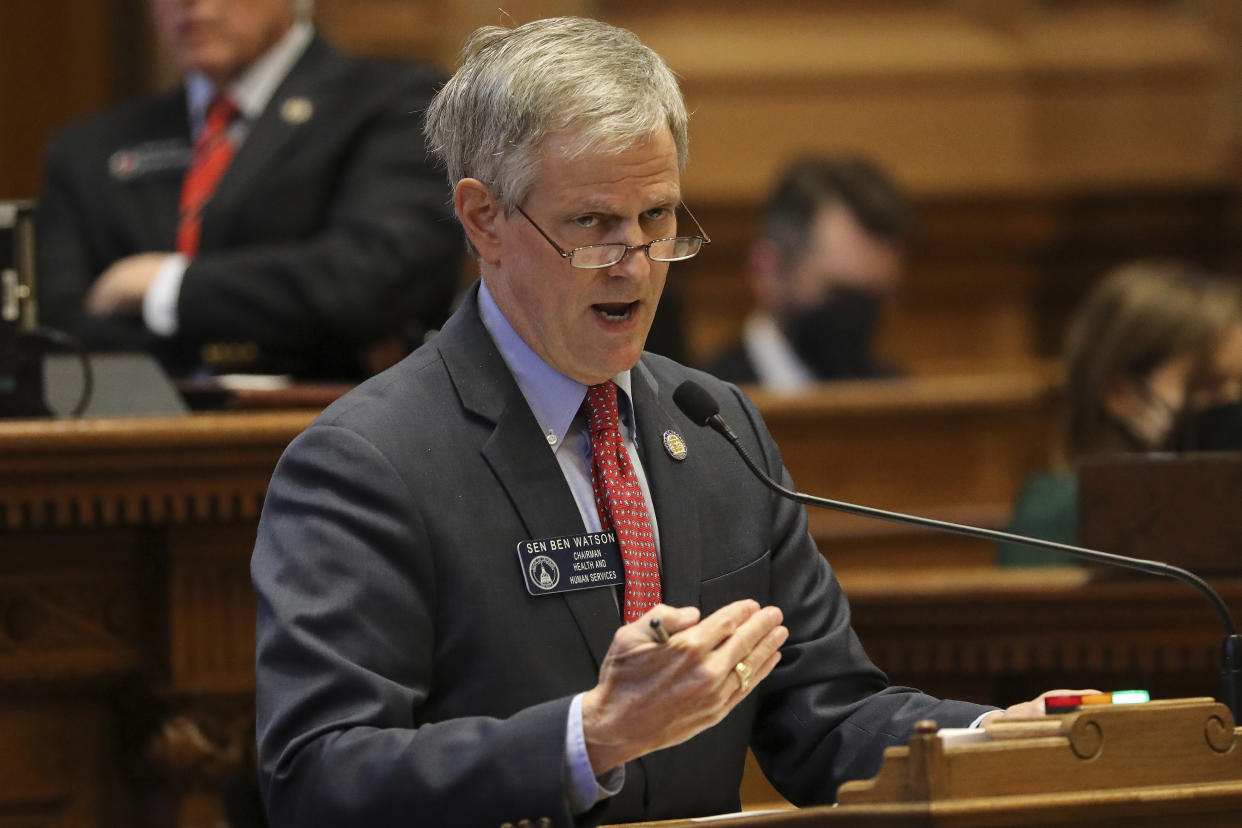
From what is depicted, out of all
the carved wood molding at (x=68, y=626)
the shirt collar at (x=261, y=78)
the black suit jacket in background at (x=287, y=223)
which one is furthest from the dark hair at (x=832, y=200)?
the carved wood molding at (x=68, y=626)

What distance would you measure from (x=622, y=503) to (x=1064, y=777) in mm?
603

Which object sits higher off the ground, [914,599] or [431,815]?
[431,815]

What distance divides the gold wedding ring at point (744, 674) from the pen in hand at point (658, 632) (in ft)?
0.33

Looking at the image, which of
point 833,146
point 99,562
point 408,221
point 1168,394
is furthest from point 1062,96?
point 99,562

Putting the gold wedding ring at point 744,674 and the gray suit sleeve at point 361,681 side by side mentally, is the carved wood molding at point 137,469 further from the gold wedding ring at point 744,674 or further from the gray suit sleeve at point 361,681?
the gold wedding ring at point 744,674

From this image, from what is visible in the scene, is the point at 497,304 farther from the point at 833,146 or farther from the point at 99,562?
the point at 833,146

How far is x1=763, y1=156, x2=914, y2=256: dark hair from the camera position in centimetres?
571

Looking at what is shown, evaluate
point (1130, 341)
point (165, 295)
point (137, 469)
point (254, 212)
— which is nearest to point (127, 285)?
point (165, 295)

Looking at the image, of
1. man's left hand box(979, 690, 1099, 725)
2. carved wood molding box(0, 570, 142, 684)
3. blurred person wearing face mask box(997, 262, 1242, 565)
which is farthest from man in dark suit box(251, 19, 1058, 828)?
blurred person wearing face mask box(997, 262, 1242, 565)

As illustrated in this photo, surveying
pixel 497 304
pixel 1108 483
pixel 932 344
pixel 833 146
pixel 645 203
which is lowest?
pixel 932 344

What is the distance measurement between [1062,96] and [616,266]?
4783 millimetres

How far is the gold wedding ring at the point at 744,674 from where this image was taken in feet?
6.23

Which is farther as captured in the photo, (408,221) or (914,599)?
(408,221)

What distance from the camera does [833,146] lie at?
21.1 feet
